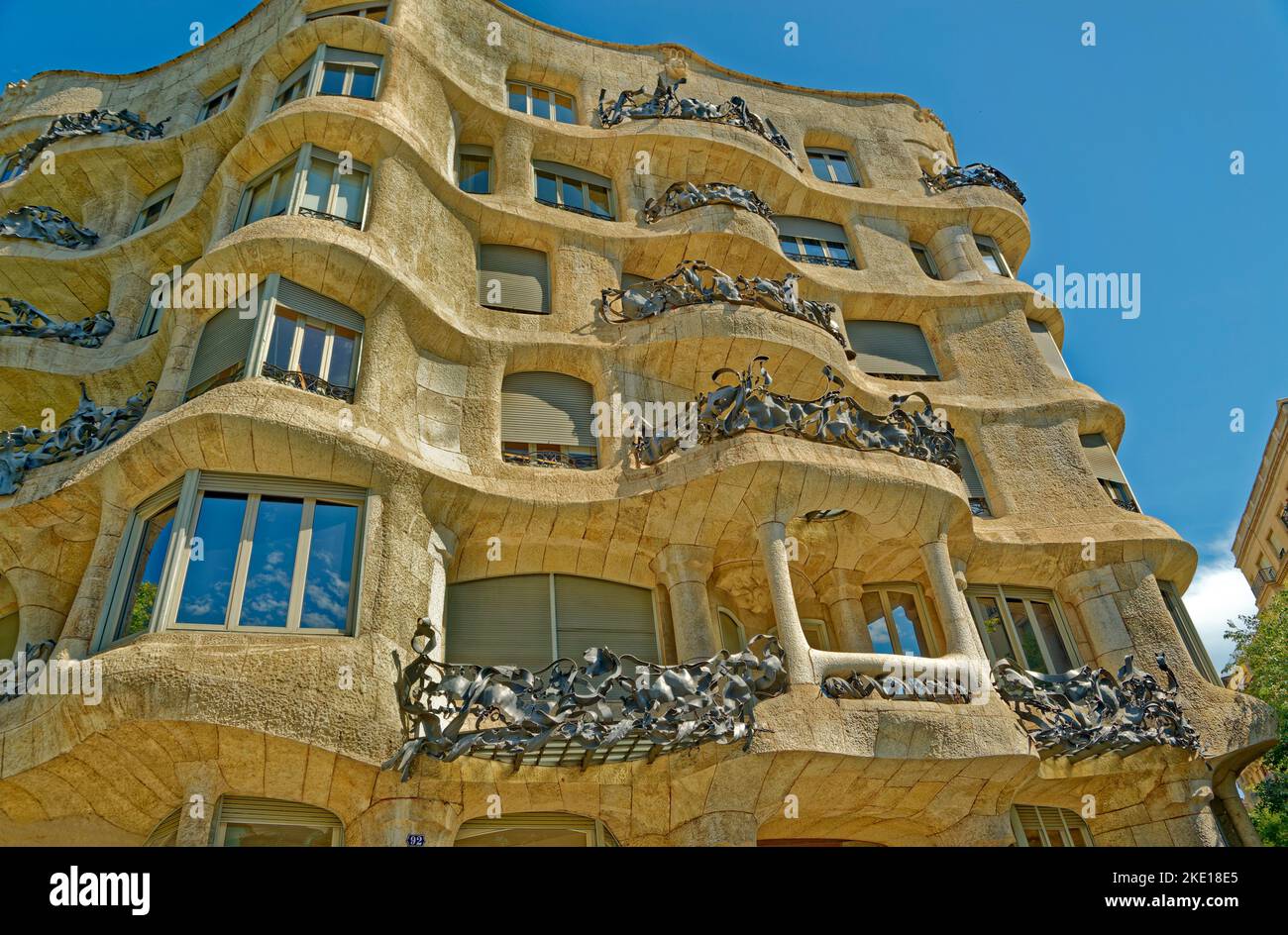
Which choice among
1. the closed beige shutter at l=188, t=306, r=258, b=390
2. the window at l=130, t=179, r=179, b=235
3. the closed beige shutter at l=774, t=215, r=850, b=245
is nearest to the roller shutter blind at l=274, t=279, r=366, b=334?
the closed beige shutter at l=188, t=306, r=258, b=390

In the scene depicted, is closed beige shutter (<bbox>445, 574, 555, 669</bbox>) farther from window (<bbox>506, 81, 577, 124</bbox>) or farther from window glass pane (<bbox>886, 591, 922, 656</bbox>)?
window (<bbox>506, 81, 577, 124</bbox>)

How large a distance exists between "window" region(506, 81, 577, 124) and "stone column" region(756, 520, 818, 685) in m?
11.7

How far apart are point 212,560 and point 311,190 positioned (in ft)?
22.4

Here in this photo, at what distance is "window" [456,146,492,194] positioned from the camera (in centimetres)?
1803

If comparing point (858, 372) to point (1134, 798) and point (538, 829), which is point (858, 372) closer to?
point (1134, 798)

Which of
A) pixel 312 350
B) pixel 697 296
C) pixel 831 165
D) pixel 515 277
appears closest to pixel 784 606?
pixel 697 296

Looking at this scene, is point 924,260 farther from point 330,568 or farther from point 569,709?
point 330,568

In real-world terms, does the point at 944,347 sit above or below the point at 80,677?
above

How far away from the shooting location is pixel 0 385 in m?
15.3

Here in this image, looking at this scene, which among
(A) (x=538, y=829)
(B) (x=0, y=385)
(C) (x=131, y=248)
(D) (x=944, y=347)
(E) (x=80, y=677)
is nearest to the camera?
(E) (x=80, y=677)

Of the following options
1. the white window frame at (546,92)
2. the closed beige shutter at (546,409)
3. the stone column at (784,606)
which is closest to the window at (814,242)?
the white window frame at (546,92)

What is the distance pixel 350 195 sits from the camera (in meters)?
15.0
